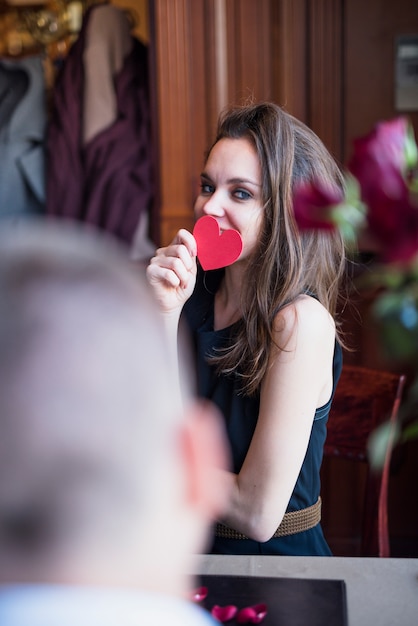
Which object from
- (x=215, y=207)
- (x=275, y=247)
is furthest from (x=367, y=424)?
(x=215, y=207)

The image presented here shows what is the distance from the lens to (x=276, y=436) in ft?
4.16

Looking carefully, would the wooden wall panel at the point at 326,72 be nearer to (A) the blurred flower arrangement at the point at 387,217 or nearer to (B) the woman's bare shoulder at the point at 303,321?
(B) the woman's bare shoulder at the point at 303,321

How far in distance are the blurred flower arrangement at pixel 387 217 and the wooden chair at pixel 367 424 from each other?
98cm

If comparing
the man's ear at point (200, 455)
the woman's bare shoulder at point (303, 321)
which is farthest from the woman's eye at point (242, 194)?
the man's ear at point (200, 455)

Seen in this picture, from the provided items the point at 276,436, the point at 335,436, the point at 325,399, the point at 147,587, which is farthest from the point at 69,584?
the point at 335,436

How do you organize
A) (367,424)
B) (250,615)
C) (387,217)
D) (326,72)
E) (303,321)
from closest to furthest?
(387,217) → (250,615) → (303,321) → (367,424) → (326,72)

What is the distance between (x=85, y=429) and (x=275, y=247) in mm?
1006

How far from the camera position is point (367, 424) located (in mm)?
1636

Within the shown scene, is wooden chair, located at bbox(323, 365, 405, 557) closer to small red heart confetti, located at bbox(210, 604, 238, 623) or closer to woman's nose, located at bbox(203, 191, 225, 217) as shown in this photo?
woman's nose, located at bbox(203, 191, 225, 217)

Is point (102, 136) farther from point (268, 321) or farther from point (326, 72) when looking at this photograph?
point (268, 321)

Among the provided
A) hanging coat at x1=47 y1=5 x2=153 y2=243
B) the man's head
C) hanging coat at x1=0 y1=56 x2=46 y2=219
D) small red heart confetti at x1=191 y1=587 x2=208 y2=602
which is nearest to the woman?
small red heart confetti at x1=191 y1=587 x2=208 y2=602

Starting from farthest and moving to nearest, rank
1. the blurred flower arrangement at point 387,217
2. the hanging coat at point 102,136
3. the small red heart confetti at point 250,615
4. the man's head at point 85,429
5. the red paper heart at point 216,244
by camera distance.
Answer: the hanging coat at point 102,136, the red paper heart at point 216,244, the small red heart confetti at point 250,615, the blurred flower arrangement at point 387,217, the man's head at point 85,429

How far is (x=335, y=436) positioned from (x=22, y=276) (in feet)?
4.22

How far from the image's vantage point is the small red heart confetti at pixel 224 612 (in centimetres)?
92
